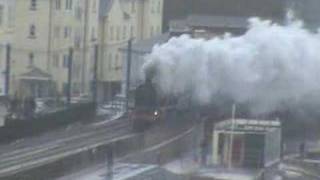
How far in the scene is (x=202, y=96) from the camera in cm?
395

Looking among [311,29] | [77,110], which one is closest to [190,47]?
[311,29]

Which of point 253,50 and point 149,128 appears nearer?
point 253,50

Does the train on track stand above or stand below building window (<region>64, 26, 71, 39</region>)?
below

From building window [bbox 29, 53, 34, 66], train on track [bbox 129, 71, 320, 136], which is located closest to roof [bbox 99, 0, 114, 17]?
building window [bbox 29, 53, 34, 66]

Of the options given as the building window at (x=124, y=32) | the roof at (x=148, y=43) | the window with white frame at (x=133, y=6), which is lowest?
the roof at (x=148, y=43)

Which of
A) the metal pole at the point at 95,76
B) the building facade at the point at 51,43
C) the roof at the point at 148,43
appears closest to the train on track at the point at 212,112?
the roof at the point at 148,43

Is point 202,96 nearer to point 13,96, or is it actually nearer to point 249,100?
point 249,100

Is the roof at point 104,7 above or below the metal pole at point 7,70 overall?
above

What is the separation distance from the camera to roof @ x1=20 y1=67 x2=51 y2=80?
261 inches

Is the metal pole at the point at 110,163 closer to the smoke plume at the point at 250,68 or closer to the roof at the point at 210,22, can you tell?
the smoke plume at the point at 250,68

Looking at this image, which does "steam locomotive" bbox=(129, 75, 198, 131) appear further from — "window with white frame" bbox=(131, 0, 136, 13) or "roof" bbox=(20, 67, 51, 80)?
"roof" bbox=(20, 67, 51, 80)

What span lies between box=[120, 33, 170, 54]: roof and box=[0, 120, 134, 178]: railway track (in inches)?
19.7

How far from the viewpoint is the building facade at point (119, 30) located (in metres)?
5.30

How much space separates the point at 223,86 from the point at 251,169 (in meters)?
0.54
